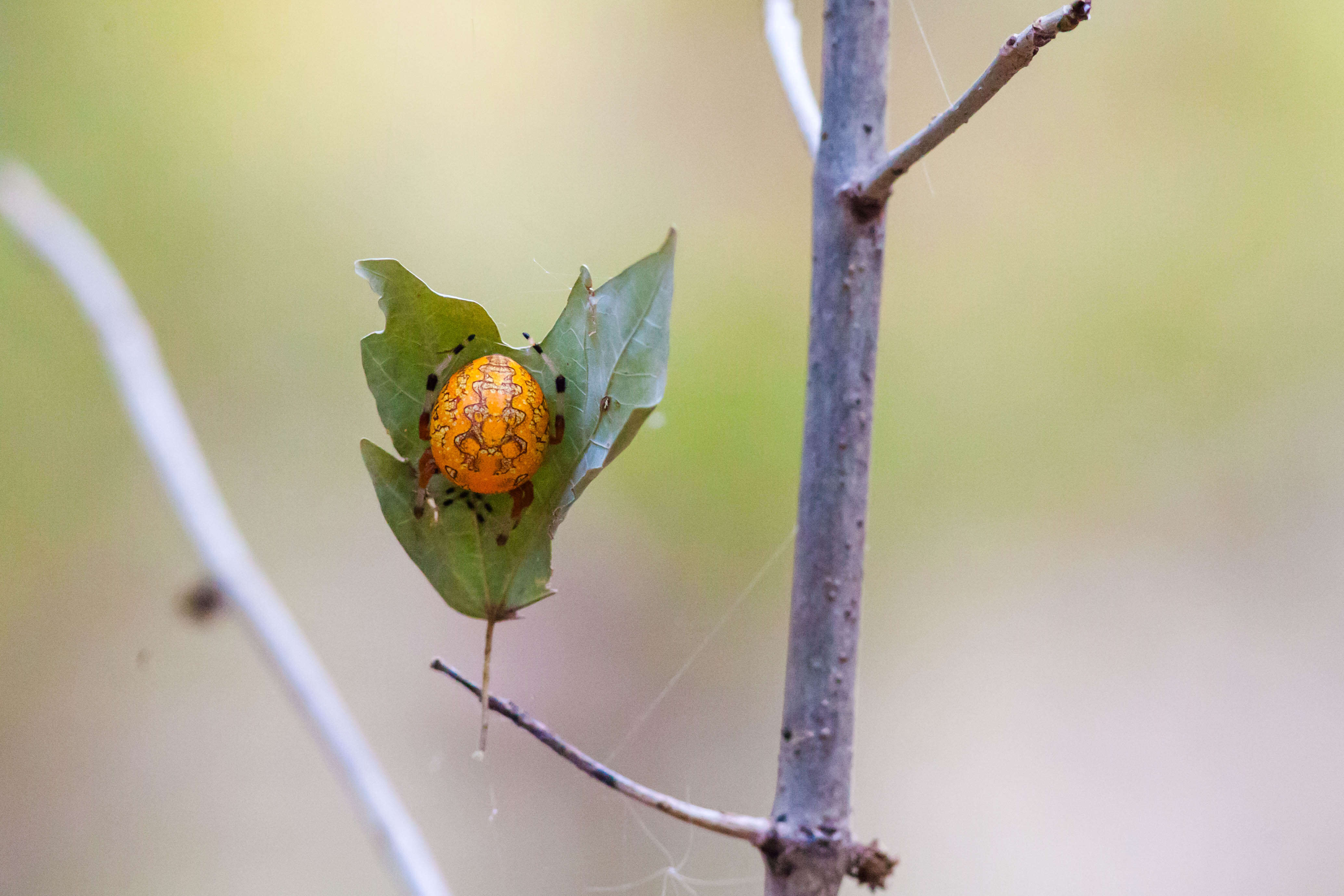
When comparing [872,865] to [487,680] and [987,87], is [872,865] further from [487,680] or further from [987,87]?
[987,87]

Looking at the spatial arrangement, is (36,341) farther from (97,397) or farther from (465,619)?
(465,619)

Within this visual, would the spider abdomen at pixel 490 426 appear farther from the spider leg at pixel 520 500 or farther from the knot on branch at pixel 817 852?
the knot on branch at pixel 817 852

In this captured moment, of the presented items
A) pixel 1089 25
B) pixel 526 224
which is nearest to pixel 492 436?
pixel 526 224

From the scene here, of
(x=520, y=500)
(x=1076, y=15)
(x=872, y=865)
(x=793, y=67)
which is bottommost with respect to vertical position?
(x=872, y=865)

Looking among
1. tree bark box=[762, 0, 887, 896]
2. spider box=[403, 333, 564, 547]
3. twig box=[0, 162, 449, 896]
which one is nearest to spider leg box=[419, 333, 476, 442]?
spider box=[403, 333, 564, 547]

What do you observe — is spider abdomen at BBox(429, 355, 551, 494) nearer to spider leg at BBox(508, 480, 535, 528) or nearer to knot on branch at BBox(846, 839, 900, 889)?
spider leg at BBox(508, 480, 535, 528)

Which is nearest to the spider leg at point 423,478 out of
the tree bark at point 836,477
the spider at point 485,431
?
the spider at point 485,431

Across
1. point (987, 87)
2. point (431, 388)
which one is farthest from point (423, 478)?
point (987, 87)
